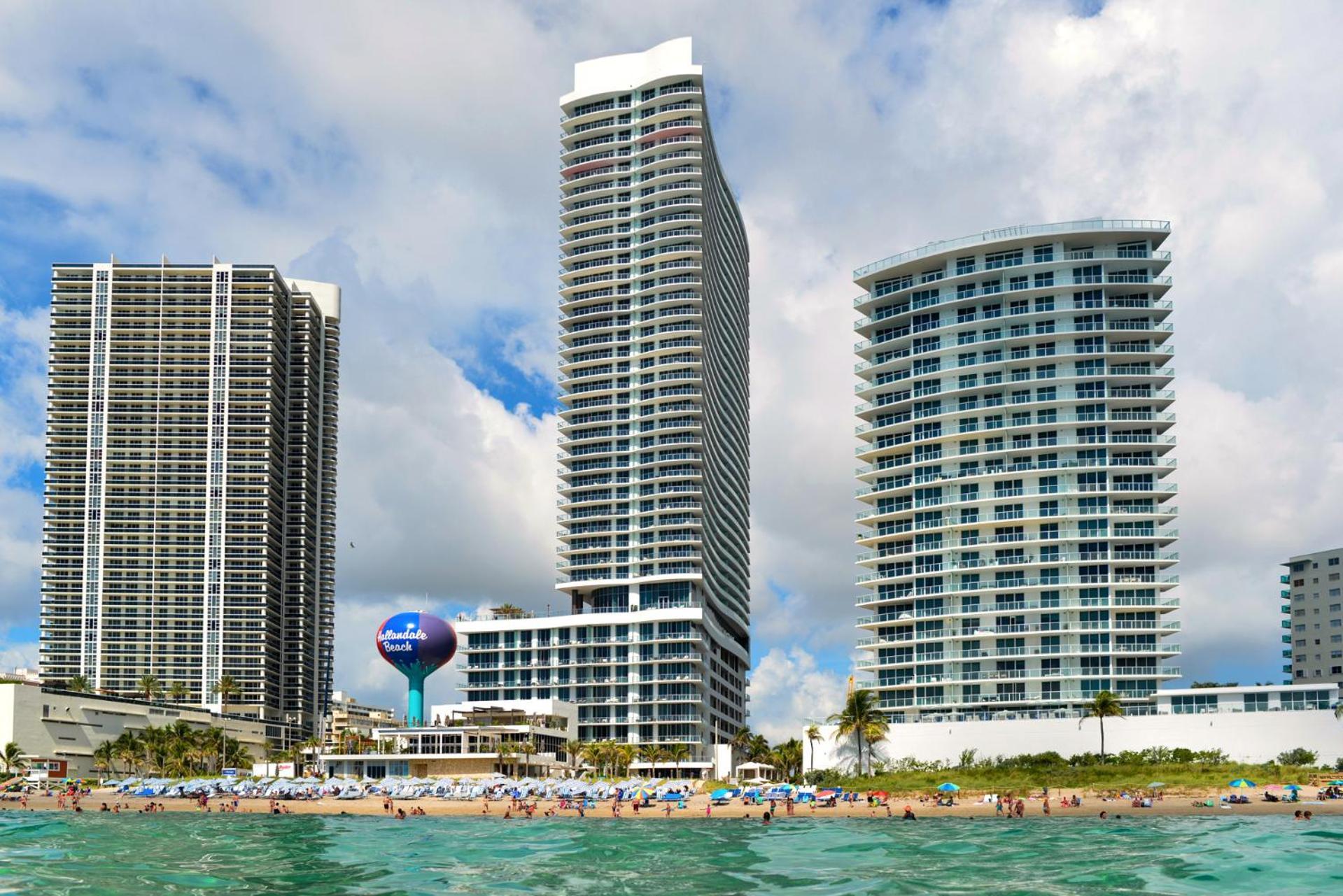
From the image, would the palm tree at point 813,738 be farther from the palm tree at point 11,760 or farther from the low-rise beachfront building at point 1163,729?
the palm tree at point 11,760

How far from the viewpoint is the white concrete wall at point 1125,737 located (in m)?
121

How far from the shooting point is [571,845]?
82312 mm

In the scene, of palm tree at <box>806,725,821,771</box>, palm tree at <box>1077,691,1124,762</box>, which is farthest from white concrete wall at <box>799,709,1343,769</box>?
palm tree at <box>806,725,821,771</box>

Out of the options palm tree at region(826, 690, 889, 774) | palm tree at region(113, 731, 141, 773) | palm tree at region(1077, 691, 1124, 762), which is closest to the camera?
palm tree at region(1077, 691, 1124, 762)

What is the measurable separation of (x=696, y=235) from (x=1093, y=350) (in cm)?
6287

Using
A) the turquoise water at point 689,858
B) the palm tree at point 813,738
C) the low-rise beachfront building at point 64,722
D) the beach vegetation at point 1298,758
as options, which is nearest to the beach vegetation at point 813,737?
the palm tree at point 813,738

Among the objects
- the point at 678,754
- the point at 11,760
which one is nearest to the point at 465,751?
the point at 678,754

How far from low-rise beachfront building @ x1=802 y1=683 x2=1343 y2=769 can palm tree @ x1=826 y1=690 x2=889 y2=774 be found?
1.52 metres

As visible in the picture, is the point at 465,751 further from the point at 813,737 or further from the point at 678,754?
the point at 813,737

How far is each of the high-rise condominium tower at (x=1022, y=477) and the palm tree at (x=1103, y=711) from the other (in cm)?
459

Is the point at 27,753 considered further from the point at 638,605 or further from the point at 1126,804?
the point at 1126,804

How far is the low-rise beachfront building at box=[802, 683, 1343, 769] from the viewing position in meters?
122

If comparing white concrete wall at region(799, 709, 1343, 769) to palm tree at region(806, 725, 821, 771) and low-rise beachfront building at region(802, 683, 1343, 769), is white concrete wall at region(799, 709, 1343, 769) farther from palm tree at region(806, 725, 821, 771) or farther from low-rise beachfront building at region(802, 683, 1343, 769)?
palm tree at region(806, 725, 821, 771)

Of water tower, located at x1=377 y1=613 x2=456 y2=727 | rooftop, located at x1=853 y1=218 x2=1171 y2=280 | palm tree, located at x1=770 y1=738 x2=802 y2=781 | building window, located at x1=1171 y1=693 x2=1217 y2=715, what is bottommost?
palm tree, located at x1=770 y1=738 x2=802 y2=781
